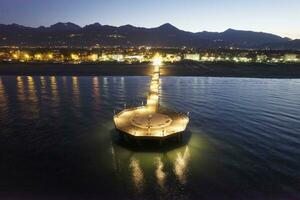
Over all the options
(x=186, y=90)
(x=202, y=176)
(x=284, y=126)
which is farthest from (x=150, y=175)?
(x=186, y=90)

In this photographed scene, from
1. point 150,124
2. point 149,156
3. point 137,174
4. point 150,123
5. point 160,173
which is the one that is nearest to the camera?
point 137,174

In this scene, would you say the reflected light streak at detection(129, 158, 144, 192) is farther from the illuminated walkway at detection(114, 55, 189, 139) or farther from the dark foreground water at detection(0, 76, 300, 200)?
the illuminated walkway at detection(114, 55, 189, 139)

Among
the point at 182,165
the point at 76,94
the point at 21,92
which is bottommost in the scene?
the point at 21,92

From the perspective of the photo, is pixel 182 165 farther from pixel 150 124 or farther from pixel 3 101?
pixel 3 101

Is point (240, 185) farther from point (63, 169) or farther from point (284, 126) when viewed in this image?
point (284, 126)

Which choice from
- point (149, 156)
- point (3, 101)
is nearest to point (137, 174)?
point (149, 156)

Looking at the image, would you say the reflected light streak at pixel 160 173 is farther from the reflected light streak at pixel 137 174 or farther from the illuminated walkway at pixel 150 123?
the illuminated walkway at pixel 150 123

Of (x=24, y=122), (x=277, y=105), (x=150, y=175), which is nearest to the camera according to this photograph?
(x=150, y=175)

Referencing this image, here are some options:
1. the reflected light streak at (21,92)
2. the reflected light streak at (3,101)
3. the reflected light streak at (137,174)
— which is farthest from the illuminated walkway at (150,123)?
the reflected light streak at (21,92)
